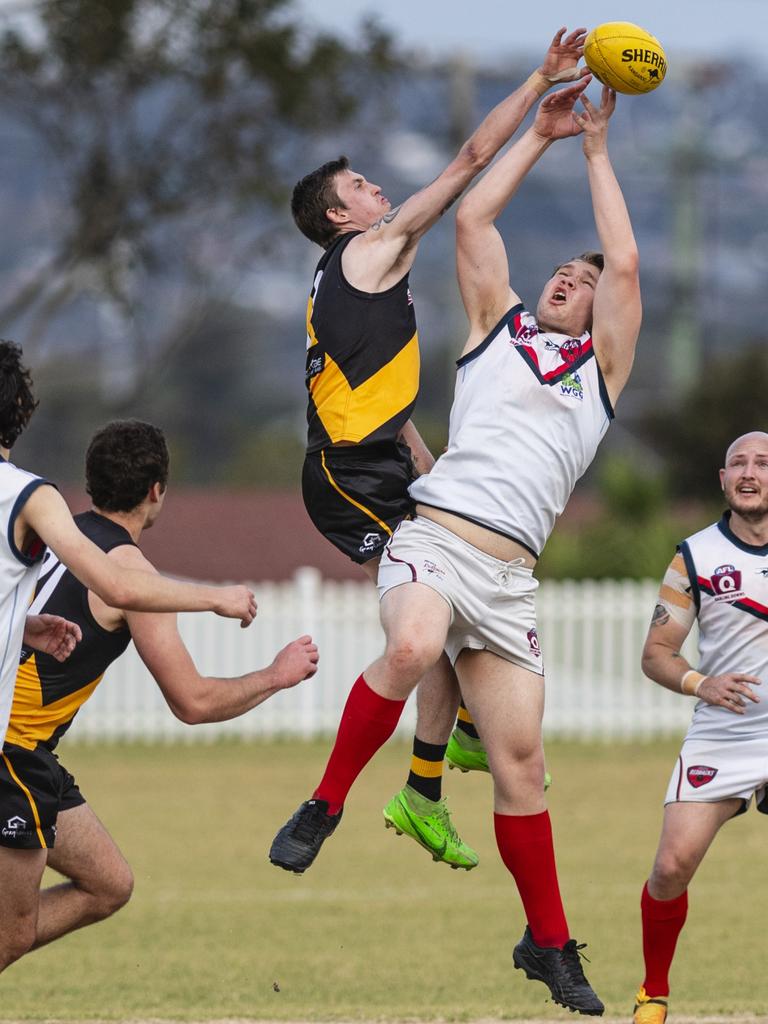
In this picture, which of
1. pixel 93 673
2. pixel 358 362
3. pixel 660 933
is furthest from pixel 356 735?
pixel 660 933

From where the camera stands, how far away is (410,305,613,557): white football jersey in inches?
252

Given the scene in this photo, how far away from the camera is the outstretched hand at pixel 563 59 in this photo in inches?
251

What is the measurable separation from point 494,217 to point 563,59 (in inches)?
25.9

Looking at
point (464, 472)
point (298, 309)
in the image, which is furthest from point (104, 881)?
point (298, 309)

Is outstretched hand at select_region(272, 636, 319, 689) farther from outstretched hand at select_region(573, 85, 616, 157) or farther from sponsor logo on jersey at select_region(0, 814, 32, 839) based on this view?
outstretched hand at select_region(573, 85, 616, 157)

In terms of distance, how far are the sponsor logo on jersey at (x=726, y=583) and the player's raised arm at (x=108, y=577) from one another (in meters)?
2.27

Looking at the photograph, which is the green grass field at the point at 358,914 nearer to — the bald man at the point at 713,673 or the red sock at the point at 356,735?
the bald man at the point at 713,673

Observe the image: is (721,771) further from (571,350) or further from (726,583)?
(571,350)

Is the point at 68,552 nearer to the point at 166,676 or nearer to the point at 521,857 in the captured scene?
the point at 166,676

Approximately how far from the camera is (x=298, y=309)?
102 meters

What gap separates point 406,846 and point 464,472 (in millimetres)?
8436

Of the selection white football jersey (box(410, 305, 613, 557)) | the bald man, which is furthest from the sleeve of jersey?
white football jersey (box(410, 305, 613, 557))

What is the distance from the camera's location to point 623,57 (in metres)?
6.31

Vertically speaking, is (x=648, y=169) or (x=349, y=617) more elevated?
(x=648, y=169)
